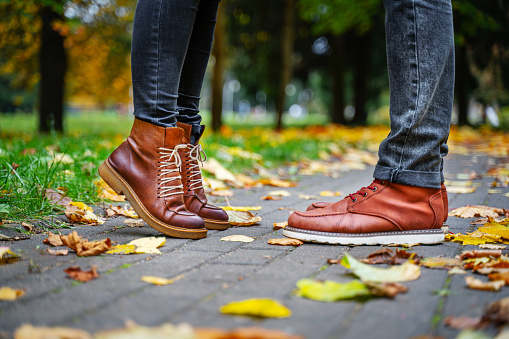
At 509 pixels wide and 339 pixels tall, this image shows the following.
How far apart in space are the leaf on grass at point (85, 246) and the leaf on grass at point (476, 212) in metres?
1.58

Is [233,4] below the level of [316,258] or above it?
above

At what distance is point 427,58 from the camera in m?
1.77

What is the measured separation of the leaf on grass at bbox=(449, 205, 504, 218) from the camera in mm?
2332

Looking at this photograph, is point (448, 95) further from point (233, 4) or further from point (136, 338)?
point (233, 4)

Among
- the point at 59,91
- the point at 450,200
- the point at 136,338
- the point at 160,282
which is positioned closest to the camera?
the point at 136,338

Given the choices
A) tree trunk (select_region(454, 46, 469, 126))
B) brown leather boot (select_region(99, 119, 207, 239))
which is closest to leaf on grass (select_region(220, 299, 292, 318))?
brown leather boot (select_region(99, 119, 207, 239))

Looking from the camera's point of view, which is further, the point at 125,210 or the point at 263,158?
the point at 263,158

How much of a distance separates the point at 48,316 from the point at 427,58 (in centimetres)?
142

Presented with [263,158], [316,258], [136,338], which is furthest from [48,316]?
[263,158]

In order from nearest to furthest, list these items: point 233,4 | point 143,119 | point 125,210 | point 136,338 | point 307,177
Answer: point 136,338, point 143,119, point 125,210, point 307,177, point 233,4

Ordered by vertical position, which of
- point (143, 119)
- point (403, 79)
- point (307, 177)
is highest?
point (403, 79)

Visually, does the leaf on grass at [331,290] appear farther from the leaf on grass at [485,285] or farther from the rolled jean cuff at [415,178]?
the rolled jean cuff at [415,178]

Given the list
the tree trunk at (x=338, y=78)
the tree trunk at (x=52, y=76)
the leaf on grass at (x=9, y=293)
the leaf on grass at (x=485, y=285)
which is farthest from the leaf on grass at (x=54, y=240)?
the tree trunk at (x=338, y=78)

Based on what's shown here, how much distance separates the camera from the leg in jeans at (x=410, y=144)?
70.0 inches
